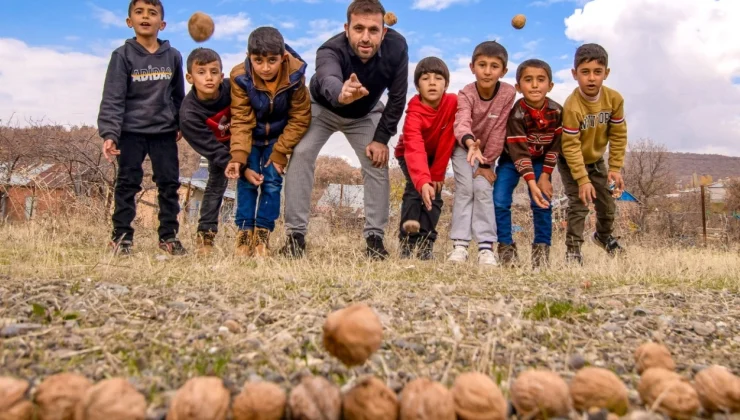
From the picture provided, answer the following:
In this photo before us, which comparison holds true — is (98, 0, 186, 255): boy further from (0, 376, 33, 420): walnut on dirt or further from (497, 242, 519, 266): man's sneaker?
(0, 376, 33, 420): walnut on dirt

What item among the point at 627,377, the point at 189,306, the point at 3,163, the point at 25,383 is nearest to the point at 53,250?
the point at 189,306

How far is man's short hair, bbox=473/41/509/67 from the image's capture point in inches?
188

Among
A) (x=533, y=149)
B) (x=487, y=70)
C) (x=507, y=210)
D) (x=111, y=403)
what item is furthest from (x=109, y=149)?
(x=111, y=403)

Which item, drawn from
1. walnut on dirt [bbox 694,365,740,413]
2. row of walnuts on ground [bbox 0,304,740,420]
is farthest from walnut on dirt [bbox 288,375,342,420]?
walnut on dirt [bbox 694,365,740,413]

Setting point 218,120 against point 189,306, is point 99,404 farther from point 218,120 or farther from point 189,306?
point 218,120

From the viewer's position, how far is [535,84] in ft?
15.7

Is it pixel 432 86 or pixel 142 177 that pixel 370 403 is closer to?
pixel 432 86

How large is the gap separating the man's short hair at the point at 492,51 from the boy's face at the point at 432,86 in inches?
13.9

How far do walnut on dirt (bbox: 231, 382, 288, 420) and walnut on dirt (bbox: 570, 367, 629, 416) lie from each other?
668 mm

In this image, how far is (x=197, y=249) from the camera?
453 cm

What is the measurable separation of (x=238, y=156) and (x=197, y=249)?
797 millimetres

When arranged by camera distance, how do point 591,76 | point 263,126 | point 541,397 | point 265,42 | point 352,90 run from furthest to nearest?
point 591,76, point 263,126, point 265,42, point 352,90, point 541,397

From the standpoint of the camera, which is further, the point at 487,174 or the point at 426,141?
the point at 426,141

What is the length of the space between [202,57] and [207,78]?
21 cm
